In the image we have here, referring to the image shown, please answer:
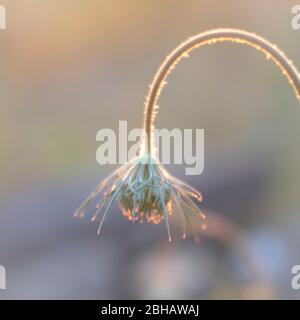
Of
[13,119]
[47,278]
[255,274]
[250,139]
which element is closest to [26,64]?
[13,119]

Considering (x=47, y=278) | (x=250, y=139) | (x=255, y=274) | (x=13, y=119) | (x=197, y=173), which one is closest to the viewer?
(x=255, y=274)

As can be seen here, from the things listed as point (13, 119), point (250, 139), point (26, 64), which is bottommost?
point (250, 139)

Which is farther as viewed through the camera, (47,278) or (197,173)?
(197,173)

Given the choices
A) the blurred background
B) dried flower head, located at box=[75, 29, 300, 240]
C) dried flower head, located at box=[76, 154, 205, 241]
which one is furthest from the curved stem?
the blurred background

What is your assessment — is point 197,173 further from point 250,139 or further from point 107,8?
point 107,8

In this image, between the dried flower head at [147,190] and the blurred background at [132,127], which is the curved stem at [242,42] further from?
the blurred background at [132,127]
